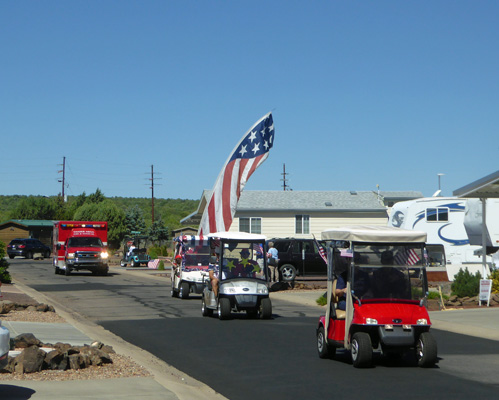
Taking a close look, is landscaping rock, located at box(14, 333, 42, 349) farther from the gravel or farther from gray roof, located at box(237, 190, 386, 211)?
gray roof, located at box(237, 190, 386, 211)

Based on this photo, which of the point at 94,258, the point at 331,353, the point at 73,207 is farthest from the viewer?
the point at 73,207

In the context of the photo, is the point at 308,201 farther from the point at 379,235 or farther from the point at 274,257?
the point at 379,235

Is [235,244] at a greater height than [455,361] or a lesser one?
greater

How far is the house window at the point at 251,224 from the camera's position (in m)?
49.4

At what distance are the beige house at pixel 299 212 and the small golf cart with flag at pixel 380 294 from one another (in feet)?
117

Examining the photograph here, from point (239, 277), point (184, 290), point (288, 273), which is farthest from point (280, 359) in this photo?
point (288, 273)

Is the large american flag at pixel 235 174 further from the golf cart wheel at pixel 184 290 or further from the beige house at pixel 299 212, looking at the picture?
the beige house at pixel 299 212

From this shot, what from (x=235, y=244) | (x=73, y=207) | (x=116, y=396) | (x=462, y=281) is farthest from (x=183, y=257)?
(x=73, y=207)

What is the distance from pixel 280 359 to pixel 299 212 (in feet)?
122

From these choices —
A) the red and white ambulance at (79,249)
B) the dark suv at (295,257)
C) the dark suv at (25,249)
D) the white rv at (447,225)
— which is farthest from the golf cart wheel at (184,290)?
the dark suv at (25,249)

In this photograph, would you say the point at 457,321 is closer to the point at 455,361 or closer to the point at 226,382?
the point at 455,361

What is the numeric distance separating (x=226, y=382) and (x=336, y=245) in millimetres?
2941

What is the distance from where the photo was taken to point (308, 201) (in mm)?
51375

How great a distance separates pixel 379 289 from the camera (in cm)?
1224
